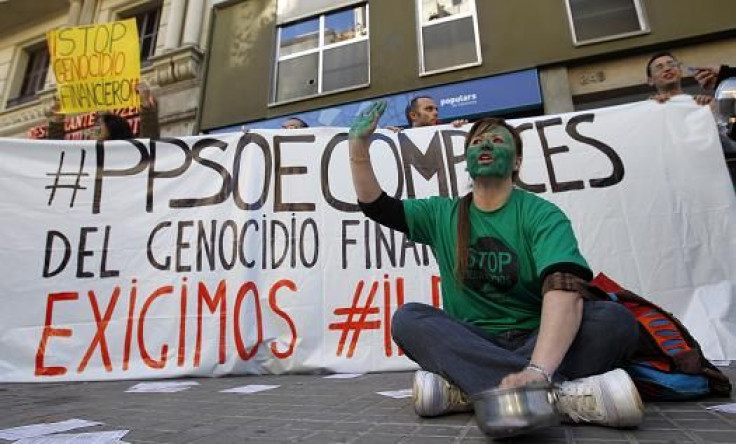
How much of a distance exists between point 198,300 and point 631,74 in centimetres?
692

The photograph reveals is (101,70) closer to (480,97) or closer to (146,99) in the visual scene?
(146,99)

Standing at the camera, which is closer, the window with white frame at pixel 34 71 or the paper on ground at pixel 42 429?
the paper on ground at pixel 42 429

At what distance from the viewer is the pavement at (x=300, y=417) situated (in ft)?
4.31

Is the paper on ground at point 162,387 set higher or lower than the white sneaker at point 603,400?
lower

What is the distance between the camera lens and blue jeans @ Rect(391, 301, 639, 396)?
1.37m

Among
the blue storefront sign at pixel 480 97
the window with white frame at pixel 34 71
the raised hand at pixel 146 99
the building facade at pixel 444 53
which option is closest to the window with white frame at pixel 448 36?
the building facade at pixel 444 53

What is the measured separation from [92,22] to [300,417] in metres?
12.4

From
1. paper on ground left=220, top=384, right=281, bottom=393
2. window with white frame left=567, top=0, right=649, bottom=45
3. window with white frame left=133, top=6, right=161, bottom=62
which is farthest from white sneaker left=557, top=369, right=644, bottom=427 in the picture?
window with white frame left=133, top=6, right=161, bottom=62

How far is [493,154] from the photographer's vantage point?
Result: 1.68 meters

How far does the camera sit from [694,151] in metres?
3.32

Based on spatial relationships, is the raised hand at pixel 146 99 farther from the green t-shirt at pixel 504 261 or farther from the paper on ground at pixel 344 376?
the green t-shirt at pixel 504 261

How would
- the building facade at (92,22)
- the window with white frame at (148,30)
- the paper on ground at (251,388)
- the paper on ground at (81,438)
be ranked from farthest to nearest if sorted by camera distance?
the window with white frame at (148,30), the building facade at (92,22), the paper on ground at (251,388), the paper on ground at (81,438)

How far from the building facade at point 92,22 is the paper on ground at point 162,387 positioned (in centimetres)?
699

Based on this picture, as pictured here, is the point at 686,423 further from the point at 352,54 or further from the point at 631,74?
the point at 352,54
